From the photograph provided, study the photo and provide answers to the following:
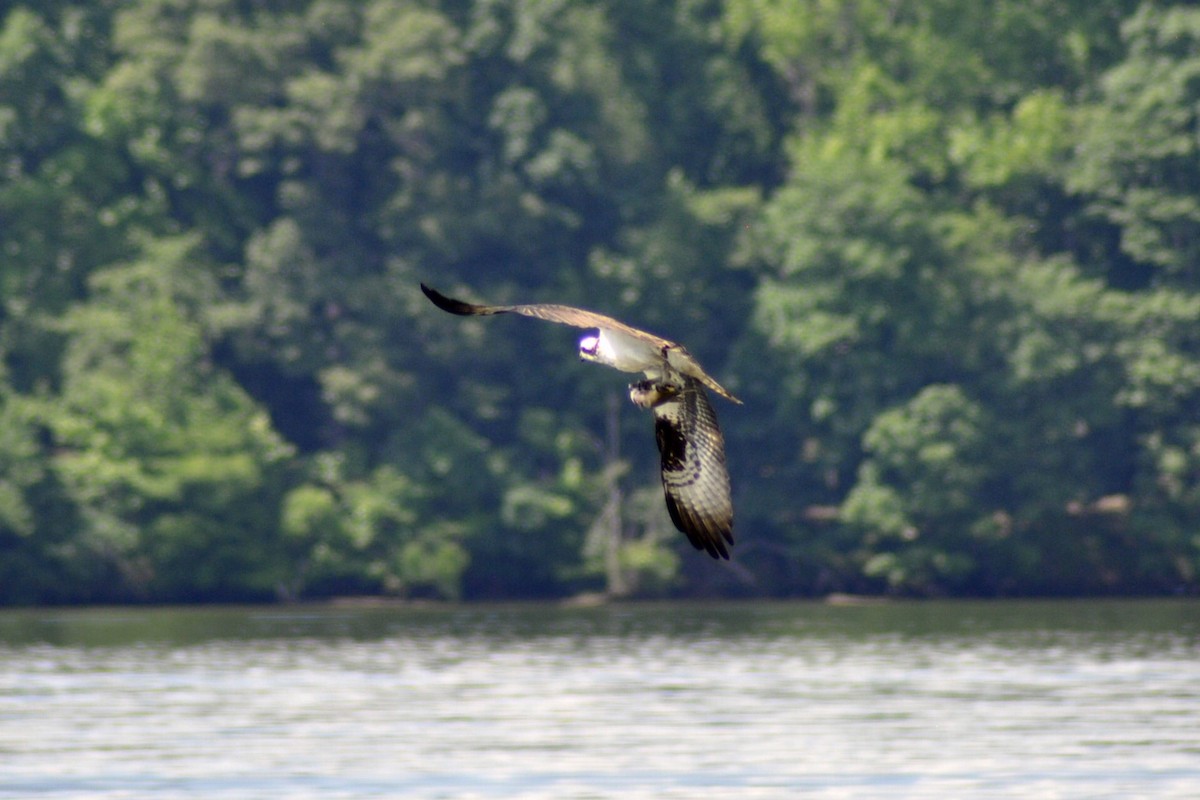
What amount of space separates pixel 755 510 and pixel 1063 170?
13262 mm

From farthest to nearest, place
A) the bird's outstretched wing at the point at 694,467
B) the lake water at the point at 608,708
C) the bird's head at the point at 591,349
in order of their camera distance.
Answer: the lake water at the point at 608,708 → the bird's outstretched wing at the point at 694,467 → the bird's head at the point at 591,349

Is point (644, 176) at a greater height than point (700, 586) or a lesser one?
greater

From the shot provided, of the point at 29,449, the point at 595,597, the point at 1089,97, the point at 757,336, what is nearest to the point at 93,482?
the point at 29,449

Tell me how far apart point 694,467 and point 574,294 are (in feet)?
183

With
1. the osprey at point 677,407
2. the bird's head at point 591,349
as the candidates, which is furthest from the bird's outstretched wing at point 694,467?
the bird's head at point 591,349

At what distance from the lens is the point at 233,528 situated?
66.8 m

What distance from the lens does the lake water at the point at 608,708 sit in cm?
2822

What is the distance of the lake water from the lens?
1111 inches

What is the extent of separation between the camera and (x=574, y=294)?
7156 cm

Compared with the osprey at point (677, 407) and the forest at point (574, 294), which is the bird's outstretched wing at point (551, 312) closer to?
the osprey at point (677, 407)

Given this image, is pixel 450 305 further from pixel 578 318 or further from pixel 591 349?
pixel 578 318

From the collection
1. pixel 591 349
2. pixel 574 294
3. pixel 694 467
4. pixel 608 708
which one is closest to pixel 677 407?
pixel 694 467

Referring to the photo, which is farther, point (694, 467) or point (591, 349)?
point (694, 467)

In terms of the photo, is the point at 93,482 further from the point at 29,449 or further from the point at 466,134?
the point at 466,134
